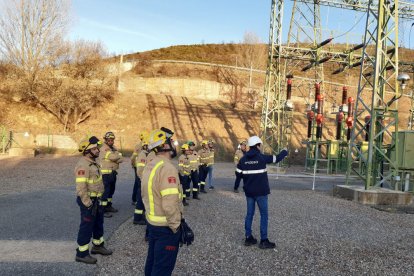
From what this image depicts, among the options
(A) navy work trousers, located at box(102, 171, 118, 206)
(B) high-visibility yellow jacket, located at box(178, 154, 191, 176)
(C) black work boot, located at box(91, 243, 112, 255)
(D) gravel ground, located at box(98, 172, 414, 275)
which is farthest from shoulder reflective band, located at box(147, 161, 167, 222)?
(B) high-visibility yellow jacket, located at box(178, 154, 191, 176)

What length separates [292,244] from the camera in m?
7.16

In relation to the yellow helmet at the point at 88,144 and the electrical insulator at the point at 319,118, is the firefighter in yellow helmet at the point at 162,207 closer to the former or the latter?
the yellow helmet at the point at 88,144

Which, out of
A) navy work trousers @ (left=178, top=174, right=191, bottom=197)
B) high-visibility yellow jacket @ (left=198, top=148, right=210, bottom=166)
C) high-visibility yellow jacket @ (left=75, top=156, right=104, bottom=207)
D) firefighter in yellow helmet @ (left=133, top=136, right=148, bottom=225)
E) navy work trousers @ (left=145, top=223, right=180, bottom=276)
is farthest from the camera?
high-visibility yellow jacket @ (left=198, top=148, right=210, bottom=166)

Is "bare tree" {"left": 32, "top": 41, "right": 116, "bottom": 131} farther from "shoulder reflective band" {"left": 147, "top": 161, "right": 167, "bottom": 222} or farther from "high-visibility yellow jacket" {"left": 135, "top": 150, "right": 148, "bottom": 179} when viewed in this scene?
"shoulder reflective band" {"left": 147, "top": 161, "right": 167, "bottom": 222}

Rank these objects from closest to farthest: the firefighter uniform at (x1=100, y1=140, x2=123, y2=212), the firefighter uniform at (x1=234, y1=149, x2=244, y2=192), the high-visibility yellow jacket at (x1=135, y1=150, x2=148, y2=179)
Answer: the high-visibility yellow jacket at (x1=135, y1=150, x2=148, y2=179)
the firefighter uniform at (x1=100, y1=140, x2=123, y2=212)
the firefighter uniform at (x1=234, y1=149, x2=244, y2=192)

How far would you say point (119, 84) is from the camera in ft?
145

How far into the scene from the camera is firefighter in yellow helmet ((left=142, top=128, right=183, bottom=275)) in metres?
4.12

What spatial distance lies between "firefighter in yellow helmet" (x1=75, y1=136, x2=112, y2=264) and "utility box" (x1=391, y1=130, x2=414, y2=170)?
11.8 metres

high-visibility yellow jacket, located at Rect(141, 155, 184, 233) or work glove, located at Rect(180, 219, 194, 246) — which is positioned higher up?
high-visibility yellow jacket, located at Rect(141, 155, 184, 233)

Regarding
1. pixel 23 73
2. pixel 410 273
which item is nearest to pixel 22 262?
pixel 410 273

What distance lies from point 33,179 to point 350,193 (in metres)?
13.0

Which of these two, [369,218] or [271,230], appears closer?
[271,230]

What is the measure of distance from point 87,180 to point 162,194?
2.44 meters

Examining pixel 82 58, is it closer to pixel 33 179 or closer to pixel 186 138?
pixel 186 138
